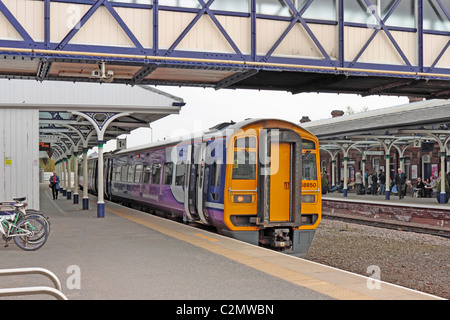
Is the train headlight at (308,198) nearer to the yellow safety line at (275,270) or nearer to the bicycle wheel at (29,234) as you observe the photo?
the yellow safety line at (275,270)

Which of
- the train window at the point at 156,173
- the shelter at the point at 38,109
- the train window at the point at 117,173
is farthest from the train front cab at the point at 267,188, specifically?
the train window at the point at 117,173

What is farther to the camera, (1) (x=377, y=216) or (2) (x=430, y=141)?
(2) (x=430, y=141)

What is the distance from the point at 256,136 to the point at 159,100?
7.07m

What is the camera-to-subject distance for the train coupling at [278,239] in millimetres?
11062

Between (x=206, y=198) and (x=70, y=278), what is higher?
(x=206, y=198)

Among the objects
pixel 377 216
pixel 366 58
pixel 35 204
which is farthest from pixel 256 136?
pixel 377 216

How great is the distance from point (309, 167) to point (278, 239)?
1.73 meters

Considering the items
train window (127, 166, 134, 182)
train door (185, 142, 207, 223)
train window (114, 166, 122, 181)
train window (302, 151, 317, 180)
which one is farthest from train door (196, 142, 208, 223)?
train window (114, 166, 122, 181)

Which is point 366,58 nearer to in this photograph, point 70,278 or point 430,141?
point 70,278

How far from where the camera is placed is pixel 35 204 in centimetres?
1627

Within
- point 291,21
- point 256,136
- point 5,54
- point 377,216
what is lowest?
point 377,216

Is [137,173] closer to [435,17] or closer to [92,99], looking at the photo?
[92,99]

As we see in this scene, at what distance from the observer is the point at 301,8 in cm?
1146
